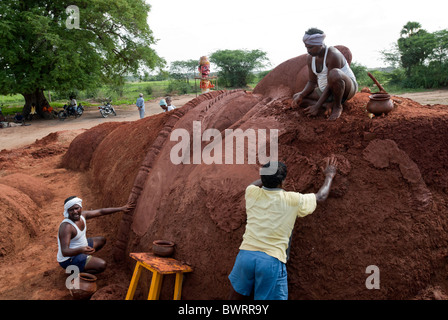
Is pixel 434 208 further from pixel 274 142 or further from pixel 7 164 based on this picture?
pixel 7 164

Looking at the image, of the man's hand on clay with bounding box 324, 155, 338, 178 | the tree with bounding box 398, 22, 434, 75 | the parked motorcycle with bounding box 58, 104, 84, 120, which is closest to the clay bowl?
the man's hand on clay with bounding box 324, 155, 338, 178

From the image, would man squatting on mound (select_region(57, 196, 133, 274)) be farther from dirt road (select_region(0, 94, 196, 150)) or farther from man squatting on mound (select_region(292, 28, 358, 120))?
dirt road (select_region(0, 94, 196, 150))

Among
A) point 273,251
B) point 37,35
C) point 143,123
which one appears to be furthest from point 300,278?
point 37,35

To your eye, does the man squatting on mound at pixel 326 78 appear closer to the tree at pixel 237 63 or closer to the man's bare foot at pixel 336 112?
the man's bare foot at pixel 336 112

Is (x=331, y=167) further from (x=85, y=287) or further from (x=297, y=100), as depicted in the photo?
(x=85, y=287)

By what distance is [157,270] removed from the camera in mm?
2480

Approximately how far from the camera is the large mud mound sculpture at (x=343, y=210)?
2.39 m

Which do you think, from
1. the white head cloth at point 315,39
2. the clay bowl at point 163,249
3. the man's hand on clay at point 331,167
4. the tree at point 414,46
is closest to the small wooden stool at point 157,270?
the clay bowl at point 163,249

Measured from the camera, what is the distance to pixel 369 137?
9.20 feet

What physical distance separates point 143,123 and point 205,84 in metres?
9.21

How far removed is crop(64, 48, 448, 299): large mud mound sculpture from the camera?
239 centimetres

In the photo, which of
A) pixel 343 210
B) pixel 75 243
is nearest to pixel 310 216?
pixel 343 210

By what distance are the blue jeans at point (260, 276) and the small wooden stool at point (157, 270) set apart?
0.62 metres

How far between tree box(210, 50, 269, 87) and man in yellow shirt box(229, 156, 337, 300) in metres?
24.6
